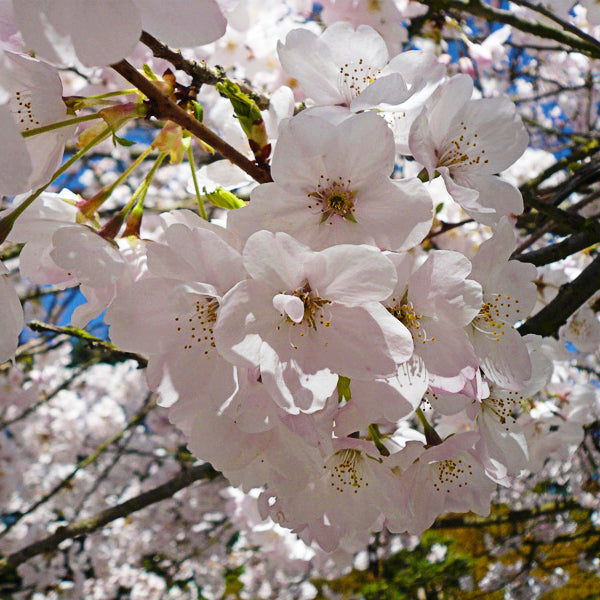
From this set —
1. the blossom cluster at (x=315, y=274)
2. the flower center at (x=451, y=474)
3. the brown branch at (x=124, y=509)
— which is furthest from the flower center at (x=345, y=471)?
the brown branch at (x=124, y=509)

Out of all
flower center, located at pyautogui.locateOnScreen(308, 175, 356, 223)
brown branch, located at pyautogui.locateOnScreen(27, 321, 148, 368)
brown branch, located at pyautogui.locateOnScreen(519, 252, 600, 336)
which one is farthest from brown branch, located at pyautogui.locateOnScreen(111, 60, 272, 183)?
brown branch, located at pyautogui.locateOnScreen(519, 252, 600, 336)

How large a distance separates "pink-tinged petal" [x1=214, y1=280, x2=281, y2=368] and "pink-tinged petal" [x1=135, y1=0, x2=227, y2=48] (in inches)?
12.0

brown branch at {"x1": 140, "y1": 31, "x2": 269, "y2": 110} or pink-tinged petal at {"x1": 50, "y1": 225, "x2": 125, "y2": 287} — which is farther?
brown branch at {"x1": 140, "y1": 31, "x2": 269, "y2": 110}

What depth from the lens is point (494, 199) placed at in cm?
91

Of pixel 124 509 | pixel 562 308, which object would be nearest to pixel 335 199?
pixel 562 308

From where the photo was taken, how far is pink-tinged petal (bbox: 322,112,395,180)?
2.55ft

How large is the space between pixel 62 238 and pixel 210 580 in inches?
195

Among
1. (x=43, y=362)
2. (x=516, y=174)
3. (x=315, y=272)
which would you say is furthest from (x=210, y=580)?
(x=315, y=272)

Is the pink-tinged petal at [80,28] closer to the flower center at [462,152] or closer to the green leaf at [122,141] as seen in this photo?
the green leaf at [122,141]

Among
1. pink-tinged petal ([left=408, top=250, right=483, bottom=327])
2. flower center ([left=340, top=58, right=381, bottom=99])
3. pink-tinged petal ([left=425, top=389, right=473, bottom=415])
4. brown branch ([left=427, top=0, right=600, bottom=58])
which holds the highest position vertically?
brown branch ([left=427, top=0, right=600, bottom=58])

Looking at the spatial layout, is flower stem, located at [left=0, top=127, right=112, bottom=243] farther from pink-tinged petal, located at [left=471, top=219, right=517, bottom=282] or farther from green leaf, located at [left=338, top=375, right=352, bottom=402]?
pink-tinged petal, located at [left=471, top=219, right=517, bottom=282]

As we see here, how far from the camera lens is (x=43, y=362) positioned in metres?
5.73

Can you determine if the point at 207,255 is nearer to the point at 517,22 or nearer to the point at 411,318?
the point at 411,318

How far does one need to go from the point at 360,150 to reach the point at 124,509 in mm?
1716
